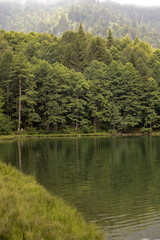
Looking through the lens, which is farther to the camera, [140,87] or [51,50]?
[51,50]

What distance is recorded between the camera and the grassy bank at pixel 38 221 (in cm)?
740

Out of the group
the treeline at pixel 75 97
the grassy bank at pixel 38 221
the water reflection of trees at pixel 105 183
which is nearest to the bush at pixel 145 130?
the treeline at pixel 75 97

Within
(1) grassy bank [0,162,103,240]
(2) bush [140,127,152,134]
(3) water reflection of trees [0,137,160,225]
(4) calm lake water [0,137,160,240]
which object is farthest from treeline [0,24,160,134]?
(1) grassy bank [0,162,103,240]

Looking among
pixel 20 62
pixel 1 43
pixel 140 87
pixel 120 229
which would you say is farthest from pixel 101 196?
pixel 1 43

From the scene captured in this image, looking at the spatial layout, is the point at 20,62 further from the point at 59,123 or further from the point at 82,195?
the point at 82,195

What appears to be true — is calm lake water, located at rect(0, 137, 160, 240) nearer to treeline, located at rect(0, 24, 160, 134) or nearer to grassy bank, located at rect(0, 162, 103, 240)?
grassy bank, located at rect(0, 162, 103, 240)

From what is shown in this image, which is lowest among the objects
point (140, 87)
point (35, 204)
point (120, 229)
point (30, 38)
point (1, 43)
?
point (120, 229)

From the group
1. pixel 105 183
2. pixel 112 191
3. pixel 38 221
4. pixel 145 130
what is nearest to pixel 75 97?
pixel 145 130

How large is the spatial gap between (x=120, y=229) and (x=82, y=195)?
4771 millimetres

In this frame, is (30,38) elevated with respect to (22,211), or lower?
elevated

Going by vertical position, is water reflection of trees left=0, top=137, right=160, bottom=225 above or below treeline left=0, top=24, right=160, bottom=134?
below

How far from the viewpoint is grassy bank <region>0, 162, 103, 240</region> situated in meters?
7.40

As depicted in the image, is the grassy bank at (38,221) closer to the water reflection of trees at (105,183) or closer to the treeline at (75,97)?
the water reflection of trees at (105,183)

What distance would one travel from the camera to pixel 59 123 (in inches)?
2953
